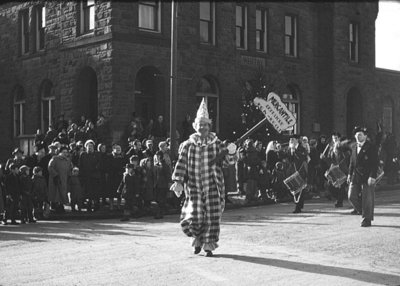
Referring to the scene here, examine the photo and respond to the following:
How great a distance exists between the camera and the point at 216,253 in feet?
27.4

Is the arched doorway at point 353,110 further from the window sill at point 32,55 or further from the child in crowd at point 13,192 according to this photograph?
the child in crowd at point 13,192

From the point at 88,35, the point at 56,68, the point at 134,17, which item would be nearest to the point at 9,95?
the point at 56,68

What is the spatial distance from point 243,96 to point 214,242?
1668 centimetres

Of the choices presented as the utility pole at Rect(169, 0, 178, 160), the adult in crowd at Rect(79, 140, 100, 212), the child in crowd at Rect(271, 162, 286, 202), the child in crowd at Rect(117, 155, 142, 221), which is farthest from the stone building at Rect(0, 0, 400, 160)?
the child in crowd at Rect(117, 155, 142, 221)

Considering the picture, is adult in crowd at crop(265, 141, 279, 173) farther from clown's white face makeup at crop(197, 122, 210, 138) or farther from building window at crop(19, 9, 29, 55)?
building window at crop(19, 9, 29, 55)

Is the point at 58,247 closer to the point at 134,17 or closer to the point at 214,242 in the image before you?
the point at 214,242

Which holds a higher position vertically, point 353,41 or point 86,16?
point 353,41

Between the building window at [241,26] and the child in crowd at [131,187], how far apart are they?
1258 cm

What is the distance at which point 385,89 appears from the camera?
114 ft

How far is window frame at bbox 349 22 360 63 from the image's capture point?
30297 millimetres

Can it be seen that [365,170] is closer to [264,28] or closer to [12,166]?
[12,166]

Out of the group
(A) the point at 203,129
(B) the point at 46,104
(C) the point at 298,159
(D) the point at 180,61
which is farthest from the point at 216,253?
(B) the point at 46,104

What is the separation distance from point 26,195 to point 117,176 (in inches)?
104

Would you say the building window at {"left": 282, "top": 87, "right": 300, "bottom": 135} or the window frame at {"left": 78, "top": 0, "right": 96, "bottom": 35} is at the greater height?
the window frame at {"left": 78, "top": 0, "right": 96, "bottom": 35}
